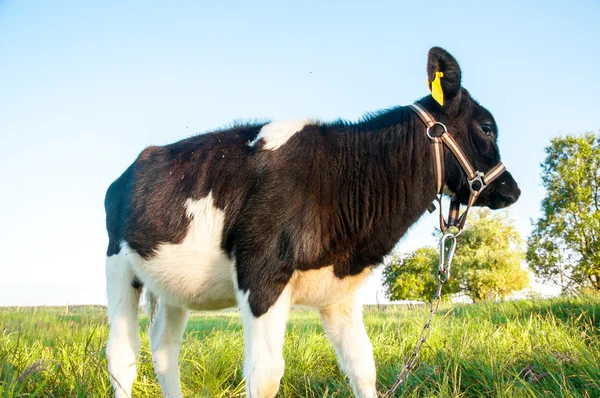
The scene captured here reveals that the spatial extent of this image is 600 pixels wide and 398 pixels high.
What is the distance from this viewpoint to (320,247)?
14.3 feet

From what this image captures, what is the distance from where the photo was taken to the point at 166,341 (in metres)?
5.66

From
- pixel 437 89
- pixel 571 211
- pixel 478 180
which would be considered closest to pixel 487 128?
pixel 478 180

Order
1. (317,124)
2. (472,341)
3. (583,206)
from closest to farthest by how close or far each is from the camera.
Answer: (317,124), (472,341), (583,206)

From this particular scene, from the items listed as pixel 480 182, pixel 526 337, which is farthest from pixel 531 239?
pixel 480 182

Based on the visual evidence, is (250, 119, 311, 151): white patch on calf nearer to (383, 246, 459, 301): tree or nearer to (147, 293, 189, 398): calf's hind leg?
(147, 293, 189, 398): calf's hind leg

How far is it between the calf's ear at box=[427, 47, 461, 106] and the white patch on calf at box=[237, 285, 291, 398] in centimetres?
234

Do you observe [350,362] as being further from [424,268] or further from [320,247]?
[424,268]

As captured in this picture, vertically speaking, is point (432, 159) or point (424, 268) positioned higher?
point (432, 159)

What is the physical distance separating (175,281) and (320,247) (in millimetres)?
1526

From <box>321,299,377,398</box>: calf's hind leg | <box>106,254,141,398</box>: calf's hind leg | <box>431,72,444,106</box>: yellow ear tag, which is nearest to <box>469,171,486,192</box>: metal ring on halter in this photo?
<box>431,72,444,106</box>: yellow ear tag

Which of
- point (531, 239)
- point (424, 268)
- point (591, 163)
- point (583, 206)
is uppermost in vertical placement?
point (591, 163)

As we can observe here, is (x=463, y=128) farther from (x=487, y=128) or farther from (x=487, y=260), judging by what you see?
(x=487, y=260)

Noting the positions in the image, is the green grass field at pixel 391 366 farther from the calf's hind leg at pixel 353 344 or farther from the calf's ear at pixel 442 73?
the calf's ear at pixel 442 73

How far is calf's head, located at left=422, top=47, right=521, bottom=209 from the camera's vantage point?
4.73 metres
